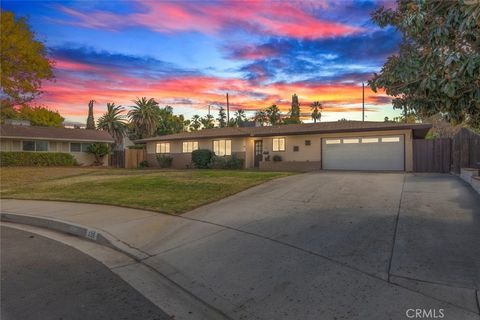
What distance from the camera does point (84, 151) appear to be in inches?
1385

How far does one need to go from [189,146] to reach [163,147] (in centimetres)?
368

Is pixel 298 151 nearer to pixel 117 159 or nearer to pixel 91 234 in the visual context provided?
pixel 91 234

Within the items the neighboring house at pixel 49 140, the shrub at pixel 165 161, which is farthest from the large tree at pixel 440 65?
the neighboring house at pixel 49 140

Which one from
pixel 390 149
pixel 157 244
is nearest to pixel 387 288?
pixel 157 244

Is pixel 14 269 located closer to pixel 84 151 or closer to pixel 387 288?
pixel 387 288

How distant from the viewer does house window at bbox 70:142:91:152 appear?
3447 cm

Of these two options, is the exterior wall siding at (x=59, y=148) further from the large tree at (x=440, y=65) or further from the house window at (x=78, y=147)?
the large tree at (x=440, y=65)

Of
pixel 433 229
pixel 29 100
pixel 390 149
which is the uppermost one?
pixel 29 100

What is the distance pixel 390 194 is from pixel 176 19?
10.3 m

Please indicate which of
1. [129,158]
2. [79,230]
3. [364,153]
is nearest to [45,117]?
[129,158]

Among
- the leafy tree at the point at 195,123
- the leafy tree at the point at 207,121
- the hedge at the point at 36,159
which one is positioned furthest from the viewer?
the leafy tree at the point at 195,123

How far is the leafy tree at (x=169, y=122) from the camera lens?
57.3 meters

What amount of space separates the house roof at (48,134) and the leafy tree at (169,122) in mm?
18945

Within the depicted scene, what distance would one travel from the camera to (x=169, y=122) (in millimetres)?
58625
